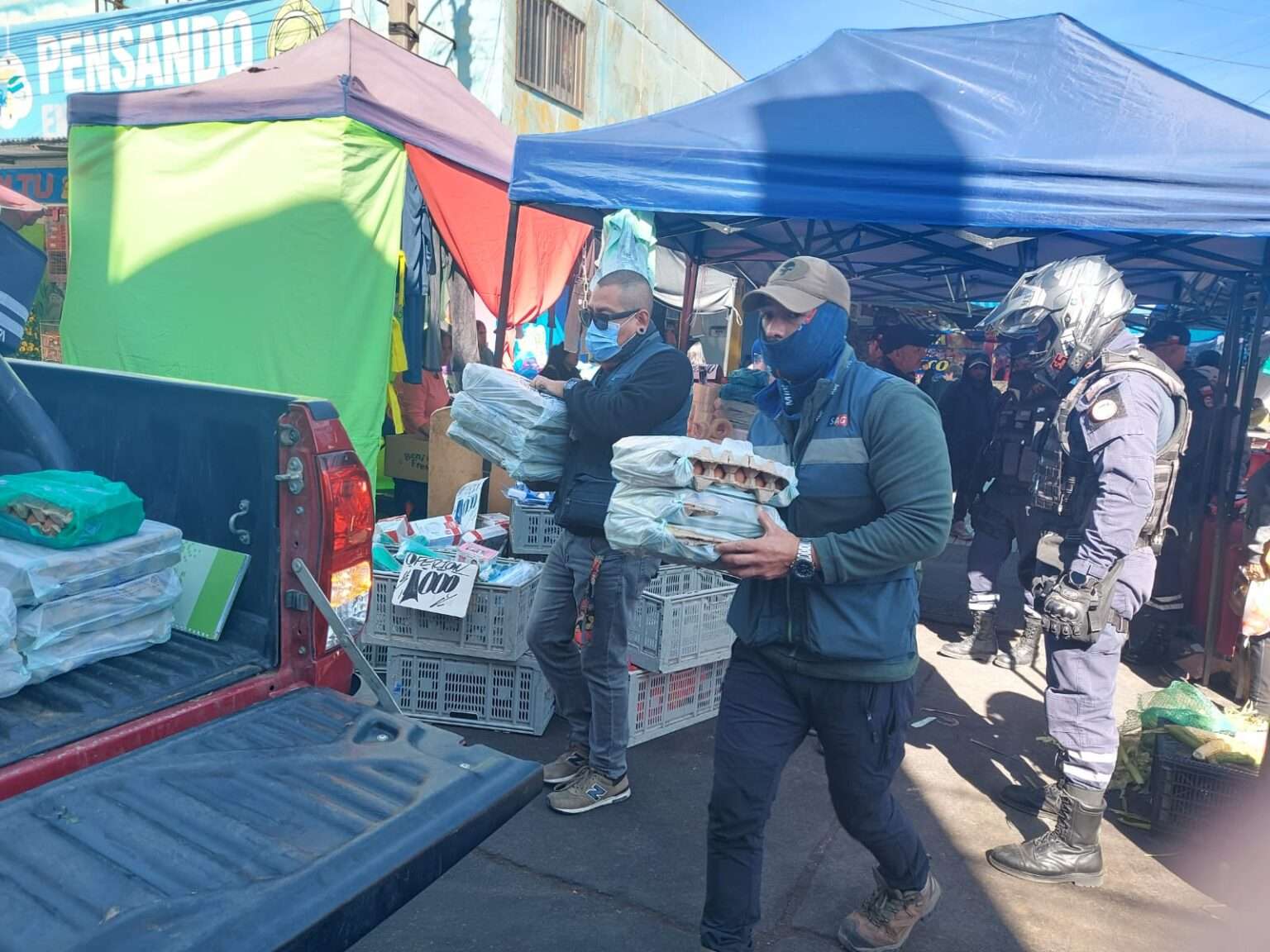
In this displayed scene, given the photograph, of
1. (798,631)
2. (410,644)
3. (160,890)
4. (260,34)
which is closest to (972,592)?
(410,644)

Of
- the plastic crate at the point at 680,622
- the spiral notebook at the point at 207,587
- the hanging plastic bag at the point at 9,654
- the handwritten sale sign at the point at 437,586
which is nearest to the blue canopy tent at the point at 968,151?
the plastic crate at the point at 680,622

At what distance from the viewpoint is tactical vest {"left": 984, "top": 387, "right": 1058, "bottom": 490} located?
538 centimetres

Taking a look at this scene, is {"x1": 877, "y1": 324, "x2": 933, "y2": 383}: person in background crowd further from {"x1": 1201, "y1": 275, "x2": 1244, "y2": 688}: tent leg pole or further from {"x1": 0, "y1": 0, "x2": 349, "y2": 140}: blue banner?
{"x1": 0, "y1": 0, "x2": 349, "y2": 140}: blue banner

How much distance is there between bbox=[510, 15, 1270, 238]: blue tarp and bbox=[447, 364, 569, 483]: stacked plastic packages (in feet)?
6.62

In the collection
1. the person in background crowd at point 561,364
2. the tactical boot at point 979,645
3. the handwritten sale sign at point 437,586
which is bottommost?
the tactical boot at point 979,645

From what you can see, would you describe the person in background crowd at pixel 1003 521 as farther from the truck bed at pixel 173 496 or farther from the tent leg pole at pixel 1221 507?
the truck bed at pixel 173 496

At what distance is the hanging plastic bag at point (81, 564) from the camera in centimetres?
196

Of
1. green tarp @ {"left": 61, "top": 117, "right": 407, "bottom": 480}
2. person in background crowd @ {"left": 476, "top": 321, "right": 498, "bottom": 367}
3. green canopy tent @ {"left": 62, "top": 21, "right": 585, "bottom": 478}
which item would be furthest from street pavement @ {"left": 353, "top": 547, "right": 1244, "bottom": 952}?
person in background crowd @ {"left": 476, "top": 321, "right": 498, "bottom": 367}

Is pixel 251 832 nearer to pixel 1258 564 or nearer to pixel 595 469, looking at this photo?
pixel 595 469

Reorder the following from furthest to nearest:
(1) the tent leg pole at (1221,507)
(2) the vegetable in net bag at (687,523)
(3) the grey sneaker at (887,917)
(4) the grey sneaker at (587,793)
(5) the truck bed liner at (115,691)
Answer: (1) the tent leg pole at (1221,507) → (4) the grey sneaker at (587,793) → (3) the grey sneaker at (887,917) → (2) the vegetable in net bag at (687,523) → (5) the truck bed liner at (115,691)

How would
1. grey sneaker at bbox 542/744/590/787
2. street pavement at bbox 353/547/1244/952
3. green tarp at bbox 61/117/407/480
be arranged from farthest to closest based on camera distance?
green tarp at bbox 61/117/407/480
grey sneaker at bbox 542/744/590/787
street pavement at bbox 353/547/1244/952

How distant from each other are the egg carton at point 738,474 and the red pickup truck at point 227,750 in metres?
0.80

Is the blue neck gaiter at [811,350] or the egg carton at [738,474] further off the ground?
the blue neck gaiter at [811,350]

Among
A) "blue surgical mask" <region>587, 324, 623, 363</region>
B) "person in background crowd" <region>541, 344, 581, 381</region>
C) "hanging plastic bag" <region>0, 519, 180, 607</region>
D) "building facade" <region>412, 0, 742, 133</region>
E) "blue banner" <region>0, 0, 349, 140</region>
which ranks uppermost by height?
"building facade" <region>412, 0, 742, 133</region>
